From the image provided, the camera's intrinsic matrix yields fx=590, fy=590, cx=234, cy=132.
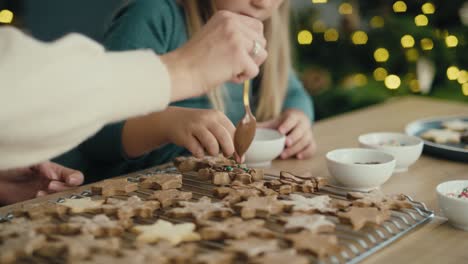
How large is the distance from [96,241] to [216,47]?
385mm

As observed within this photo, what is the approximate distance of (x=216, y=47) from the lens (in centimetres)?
101

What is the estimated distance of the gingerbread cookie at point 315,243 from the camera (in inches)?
32.0

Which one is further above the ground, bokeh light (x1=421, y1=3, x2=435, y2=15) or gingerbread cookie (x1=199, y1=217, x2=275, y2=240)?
bokeh light (x1=421, y1=3, x2=435, y2=15)

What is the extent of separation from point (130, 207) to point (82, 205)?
0.09 meters

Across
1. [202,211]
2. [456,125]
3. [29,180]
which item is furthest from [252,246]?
[456,125]

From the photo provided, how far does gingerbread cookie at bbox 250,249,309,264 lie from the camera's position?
30.5 inches

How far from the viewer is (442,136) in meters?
1.53

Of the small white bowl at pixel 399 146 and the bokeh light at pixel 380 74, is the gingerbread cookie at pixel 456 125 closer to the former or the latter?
the small white bowl at pixel 399 146

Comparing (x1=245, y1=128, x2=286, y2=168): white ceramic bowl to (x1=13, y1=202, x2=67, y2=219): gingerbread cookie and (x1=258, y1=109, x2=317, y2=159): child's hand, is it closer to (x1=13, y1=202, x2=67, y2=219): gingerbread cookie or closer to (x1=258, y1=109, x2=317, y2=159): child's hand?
(x1=258, y1=109, x2=317, y2=159): child's hand

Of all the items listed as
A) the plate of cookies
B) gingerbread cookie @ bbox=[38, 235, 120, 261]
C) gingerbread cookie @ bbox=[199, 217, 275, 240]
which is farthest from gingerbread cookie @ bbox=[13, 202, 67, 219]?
the plate of cookies

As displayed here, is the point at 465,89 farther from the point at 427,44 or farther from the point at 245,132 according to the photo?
the point at 245,132

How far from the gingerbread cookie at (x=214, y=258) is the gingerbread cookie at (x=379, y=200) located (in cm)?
31

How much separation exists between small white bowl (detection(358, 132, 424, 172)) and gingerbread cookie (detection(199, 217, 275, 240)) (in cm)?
50

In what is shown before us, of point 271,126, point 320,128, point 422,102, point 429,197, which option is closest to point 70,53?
point 429,197
